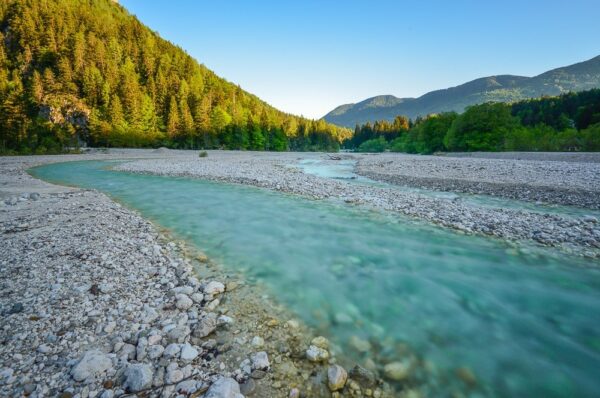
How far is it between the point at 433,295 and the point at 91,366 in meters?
4.78

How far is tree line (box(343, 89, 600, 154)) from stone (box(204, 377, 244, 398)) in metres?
47.9

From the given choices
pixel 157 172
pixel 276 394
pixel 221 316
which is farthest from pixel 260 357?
pixel 157 172

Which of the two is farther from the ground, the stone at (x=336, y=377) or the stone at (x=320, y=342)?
the stone at (x=336, y=377)

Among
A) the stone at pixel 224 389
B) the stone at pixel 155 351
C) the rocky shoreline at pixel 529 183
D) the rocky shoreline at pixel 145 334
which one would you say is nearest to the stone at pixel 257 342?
the rocky shoreline at pixel 145 334

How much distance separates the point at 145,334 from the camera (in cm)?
301

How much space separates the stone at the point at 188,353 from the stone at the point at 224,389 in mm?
472

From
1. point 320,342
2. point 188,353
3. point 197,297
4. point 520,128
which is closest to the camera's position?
point 188,353

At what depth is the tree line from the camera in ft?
120

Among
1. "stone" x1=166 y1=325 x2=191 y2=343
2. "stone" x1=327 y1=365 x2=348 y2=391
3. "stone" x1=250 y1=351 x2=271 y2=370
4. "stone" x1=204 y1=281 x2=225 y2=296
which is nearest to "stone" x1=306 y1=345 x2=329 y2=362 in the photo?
"stone" x1=327 y1=365 x2=348 y2=391

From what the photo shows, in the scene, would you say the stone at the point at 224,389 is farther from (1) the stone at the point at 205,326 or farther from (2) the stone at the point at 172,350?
(1) the stone at the point at 205,326

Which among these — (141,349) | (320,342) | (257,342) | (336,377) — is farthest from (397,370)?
(141,349)

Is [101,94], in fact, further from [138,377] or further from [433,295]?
[433,295]

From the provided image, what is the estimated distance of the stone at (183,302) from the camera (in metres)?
3.61

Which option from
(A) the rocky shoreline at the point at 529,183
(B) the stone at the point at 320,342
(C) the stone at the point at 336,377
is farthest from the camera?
(A) the rocky shoreline at the point at 529,183
